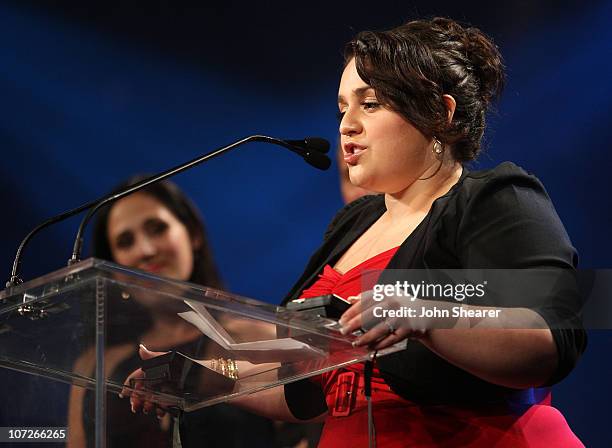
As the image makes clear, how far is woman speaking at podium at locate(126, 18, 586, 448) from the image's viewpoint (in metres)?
1.38

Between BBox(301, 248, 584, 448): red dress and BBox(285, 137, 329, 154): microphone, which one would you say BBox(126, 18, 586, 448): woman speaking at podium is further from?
BBox(285, 137, 329, 154): microphone

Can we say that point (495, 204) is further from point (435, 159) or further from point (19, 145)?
point (19, 145)

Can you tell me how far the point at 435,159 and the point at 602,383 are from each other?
4.05 ft

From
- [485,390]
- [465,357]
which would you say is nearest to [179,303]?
[465,357]

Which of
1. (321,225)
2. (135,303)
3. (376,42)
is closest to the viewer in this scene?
(135,303)

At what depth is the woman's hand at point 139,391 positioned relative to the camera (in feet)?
4.65

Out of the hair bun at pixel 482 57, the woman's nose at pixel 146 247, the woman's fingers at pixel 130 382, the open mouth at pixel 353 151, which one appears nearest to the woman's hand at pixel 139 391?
the woman's fingers at pixel 130 382

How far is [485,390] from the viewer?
1.48 m

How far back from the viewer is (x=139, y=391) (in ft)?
→ 4.86

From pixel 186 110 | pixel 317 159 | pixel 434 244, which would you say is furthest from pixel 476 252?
pixel 186 110

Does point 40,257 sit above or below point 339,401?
above

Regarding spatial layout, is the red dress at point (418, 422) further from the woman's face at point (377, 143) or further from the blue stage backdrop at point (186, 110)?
the blue stage backdrop at point (186, 110)

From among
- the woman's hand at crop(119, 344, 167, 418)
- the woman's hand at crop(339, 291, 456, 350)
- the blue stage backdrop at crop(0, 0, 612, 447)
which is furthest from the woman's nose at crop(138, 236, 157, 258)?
the woman's hand at crop(339, 291, 456, 350)

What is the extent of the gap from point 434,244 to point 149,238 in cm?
176
